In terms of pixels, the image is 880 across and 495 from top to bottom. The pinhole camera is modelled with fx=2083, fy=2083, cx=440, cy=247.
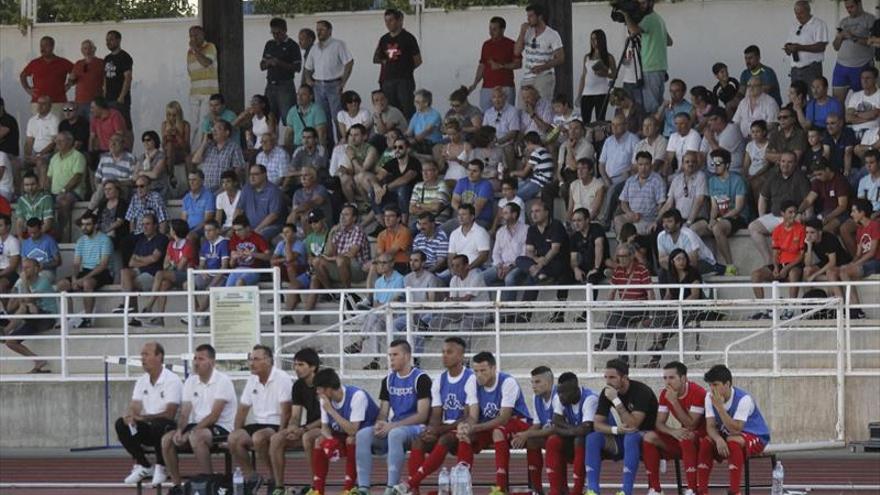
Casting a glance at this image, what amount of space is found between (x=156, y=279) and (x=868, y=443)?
8.88 m

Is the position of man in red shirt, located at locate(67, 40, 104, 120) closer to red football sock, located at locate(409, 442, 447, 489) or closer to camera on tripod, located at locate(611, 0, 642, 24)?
camera on tripod, located at locate(611, 0, 642, 24)

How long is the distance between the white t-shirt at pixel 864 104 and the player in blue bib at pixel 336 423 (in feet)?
28.7

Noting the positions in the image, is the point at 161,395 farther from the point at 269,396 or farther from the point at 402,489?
the point at 402,489

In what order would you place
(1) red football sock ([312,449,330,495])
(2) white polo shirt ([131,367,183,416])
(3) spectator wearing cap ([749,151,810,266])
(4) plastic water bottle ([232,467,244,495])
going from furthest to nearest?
1. (3) spectator wearing cap ([749,151,810,266])
2. (2) white polo shirt ([131,367,183,416])
3. (1) red football sock ([312,449,330,495])
4. (4) plastic water bottle ([232,467,244,495])

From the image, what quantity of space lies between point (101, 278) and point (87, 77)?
13.5ft

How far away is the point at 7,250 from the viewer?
2555 cm

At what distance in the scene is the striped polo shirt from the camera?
27.8 m

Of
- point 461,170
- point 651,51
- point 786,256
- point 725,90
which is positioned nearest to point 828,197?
point 786,256

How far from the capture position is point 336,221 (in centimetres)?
2544

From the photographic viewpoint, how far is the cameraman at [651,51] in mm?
26031

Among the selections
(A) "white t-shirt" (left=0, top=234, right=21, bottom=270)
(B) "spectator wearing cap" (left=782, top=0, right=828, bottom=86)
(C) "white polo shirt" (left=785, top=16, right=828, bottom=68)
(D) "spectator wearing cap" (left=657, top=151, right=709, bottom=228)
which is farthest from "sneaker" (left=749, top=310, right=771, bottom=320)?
(A) "white t-shirt" (left=0, top=234, right=21, bottom=270)

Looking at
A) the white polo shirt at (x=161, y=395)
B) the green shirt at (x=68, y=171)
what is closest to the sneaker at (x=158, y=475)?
the white polo shirt at (x=161, y=395)

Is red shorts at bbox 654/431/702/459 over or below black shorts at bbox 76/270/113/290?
below

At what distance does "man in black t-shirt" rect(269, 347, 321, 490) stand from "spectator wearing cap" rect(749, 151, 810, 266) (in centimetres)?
675
